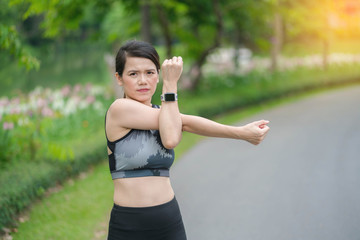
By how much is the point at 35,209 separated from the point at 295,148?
5.53 meters

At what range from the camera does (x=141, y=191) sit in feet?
7.47

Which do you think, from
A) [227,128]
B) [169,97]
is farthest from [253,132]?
[169,97]

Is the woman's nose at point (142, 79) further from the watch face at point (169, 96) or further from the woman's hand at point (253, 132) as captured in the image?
the woman's hand at point (253, 132)

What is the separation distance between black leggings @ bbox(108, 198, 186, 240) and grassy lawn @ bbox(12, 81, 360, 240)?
8.59ft

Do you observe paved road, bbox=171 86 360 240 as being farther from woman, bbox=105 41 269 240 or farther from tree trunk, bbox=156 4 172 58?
tree trunk, bbox=156 4 172 58

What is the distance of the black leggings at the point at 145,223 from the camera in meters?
2.29

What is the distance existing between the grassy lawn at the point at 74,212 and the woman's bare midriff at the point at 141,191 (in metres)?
2.68

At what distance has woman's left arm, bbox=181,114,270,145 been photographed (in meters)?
2.23

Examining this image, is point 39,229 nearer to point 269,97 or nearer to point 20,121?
point 20,121

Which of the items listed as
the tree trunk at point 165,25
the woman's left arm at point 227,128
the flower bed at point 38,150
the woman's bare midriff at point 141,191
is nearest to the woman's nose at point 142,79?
the woman's left arm at point 227,128

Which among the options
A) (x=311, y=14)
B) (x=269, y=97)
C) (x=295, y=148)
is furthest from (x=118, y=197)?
(x=311, y=14)

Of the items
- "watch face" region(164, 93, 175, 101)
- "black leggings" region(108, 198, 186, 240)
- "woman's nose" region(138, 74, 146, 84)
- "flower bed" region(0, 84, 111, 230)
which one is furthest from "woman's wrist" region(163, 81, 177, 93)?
"flower bed" region(0, 84, 111, 230)

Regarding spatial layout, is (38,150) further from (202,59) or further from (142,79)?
(202,59)

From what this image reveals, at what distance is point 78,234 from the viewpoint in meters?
4.81
